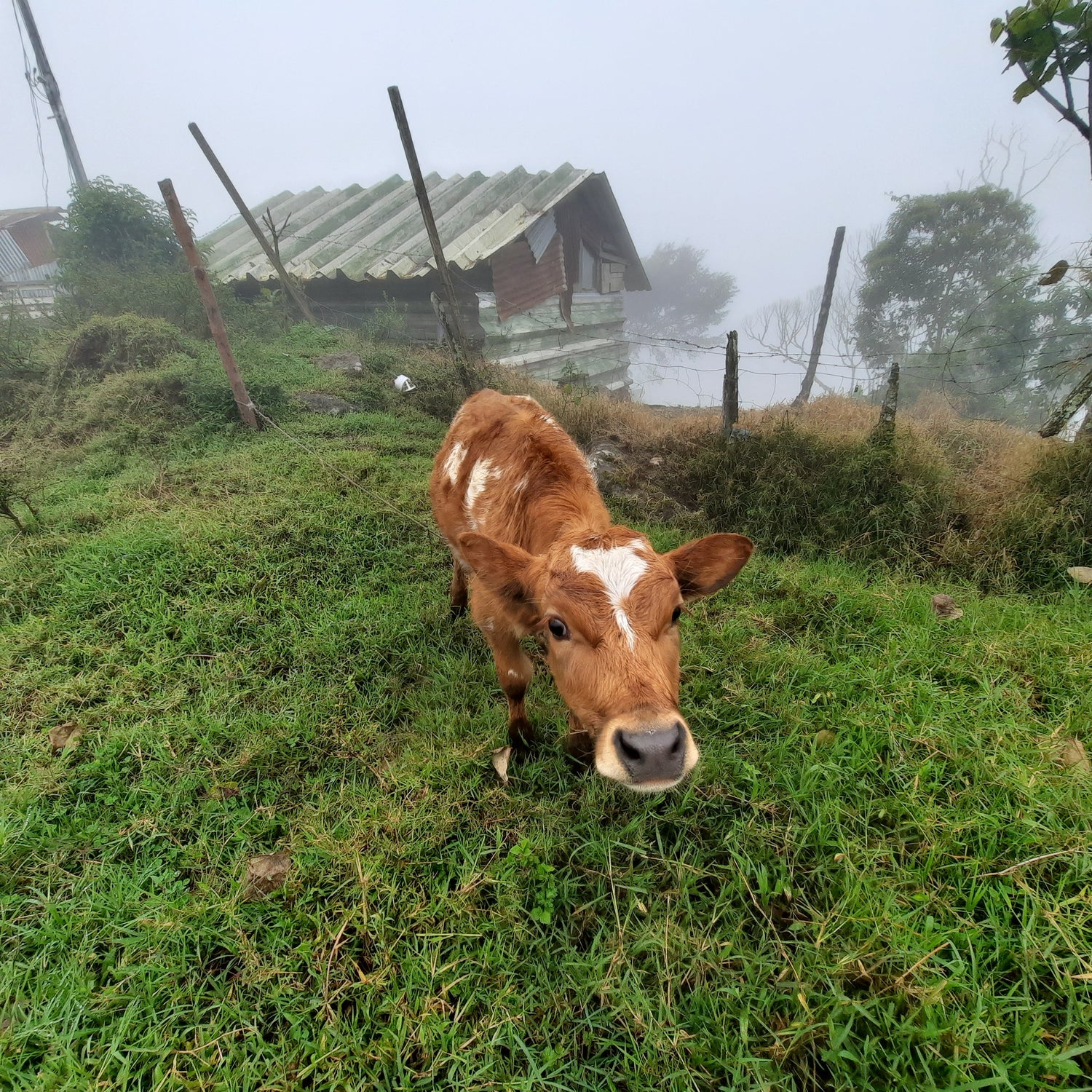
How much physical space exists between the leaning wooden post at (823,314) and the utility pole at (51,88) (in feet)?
63.0

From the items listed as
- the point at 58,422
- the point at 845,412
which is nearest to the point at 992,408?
the point at 845,412

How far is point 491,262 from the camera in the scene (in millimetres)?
12352

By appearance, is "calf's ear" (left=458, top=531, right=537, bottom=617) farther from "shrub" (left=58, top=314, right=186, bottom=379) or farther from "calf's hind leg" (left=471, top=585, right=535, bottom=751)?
"shrub" (left=58, top=314, right=186, bottom=379)

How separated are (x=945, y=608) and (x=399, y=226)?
18.0 metres

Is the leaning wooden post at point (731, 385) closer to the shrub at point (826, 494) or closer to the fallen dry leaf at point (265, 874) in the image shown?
the shrub at point (826, 494)

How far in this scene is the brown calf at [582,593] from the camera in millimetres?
1606

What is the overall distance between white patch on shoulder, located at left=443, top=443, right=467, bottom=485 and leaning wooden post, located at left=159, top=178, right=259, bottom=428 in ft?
17.1

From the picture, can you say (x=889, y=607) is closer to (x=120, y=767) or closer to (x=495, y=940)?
(x=495, y=940)

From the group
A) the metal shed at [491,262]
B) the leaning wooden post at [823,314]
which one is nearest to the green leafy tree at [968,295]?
the leaning wooden post at [823,314]

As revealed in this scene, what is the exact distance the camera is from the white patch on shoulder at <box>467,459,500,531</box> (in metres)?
3.06

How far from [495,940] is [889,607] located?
11.1ft

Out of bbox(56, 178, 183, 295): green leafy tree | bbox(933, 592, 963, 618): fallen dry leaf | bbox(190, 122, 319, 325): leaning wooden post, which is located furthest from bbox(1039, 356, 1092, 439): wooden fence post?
bbox(56, 178, 183, 295): green leafy tree

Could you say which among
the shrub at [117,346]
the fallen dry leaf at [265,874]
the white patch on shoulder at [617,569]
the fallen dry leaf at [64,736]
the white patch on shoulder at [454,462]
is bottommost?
the fallen dry leaf at [265,874]

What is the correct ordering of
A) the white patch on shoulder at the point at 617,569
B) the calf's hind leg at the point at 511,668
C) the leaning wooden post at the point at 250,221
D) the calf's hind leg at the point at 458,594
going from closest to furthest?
the white patch on shoulder at the point at 617,569 < the calf's hind leg at the point at 511,668 < the calf's hind leg at the point at 458,594 < the leaning wooden post at the point at 250,221
